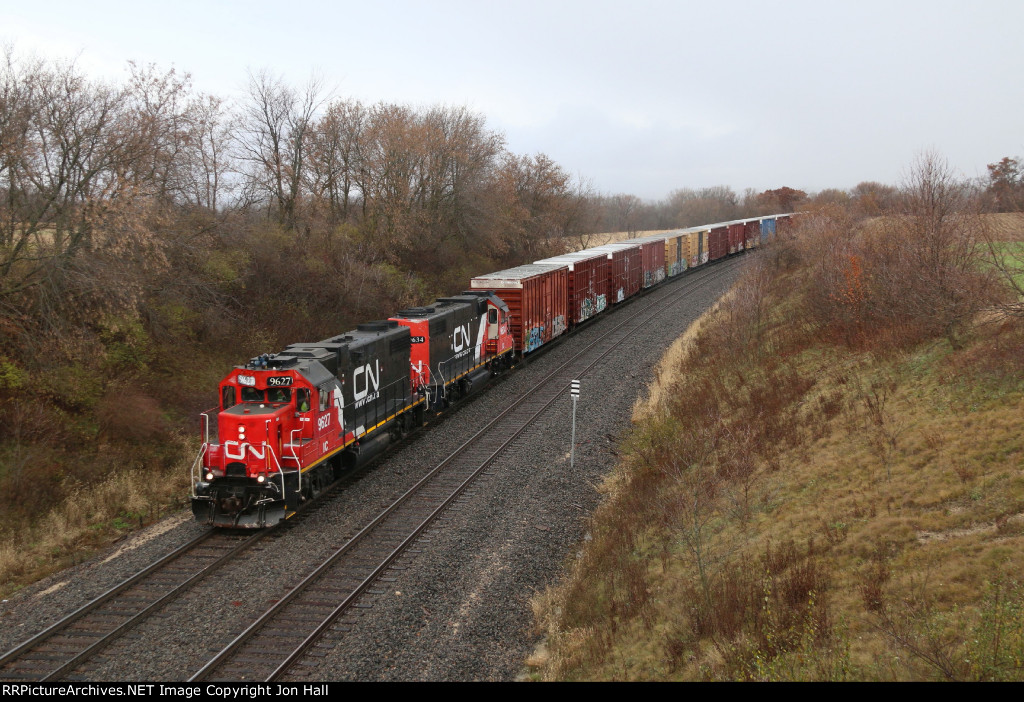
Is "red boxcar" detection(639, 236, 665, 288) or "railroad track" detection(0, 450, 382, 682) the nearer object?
"railroad track" detection(0, 450, 382, 682)

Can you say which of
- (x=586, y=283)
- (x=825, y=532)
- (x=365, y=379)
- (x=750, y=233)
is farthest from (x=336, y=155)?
(x=750, y=233)

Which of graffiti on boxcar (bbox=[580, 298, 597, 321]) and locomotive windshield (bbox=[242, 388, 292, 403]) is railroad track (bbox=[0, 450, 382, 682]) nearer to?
locomotive windshield (bbox=[242, 388, 292, 403])

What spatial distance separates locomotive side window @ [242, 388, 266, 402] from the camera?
1468 cm

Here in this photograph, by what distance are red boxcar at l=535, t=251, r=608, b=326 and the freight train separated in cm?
153

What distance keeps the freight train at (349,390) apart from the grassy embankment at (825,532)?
20.2ft

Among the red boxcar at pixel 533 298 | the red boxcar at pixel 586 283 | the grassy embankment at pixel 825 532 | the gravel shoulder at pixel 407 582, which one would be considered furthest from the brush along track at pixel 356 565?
the red boxcar at pixel 586 283

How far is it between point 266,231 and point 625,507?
22.7 meters

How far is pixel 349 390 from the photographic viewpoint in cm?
1683

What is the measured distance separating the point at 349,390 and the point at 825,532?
10.8 meters

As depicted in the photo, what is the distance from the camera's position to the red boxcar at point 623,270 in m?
40.1

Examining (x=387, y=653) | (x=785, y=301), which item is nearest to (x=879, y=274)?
(x=785, y=301)

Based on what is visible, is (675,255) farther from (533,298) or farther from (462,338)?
(462,338)

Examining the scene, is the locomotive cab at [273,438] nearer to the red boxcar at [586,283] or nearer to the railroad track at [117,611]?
the railroad track at [117,611]

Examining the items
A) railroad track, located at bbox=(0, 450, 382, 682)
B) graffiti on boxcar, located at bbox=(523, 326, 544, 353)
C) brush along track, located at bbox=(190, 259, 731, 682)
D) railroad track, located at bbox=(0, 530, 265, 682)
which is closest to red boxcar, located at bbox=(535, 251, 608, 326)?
graffiti on boxcar, located at bbox=(523, 326, 544, 353)
